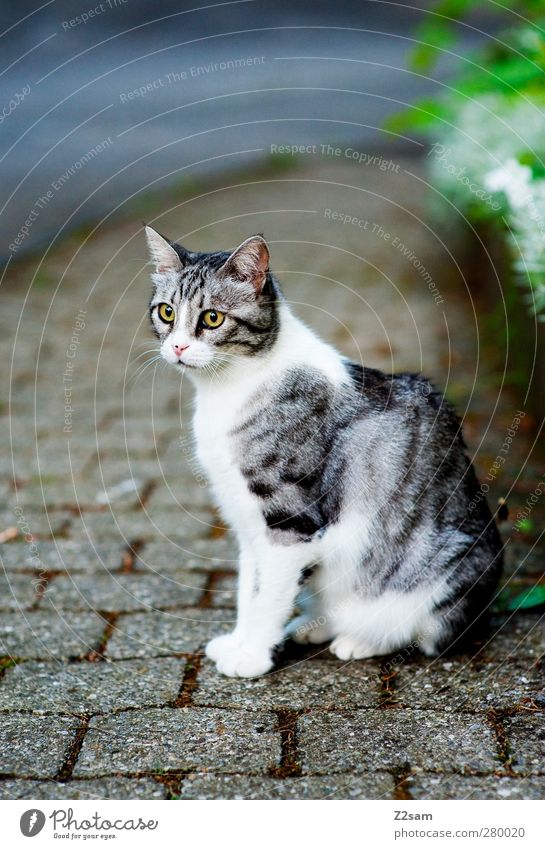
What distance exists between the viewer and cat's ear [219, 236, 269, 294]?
10.3ft

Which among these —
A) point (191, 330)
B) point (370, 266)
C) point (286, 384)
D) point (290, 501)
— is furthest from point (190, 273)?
point (370, 266)

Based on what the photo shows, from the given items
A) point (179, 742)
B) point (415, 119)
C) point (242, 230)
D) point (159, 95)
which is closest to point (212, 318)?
point (179, 742)

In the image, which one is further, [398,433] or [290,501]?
[398,433]

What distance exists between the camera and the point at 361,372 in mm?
3461

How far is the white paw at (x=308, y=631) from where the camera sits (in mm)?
3541

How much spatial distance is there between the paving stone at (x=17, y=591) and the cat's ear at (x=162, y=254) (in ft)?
5.19

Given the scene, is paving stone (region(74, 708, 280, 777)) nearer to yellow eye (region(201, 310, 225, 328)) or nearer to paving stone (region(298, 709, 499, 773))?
paving stone (region(298, 709, 499, 773))

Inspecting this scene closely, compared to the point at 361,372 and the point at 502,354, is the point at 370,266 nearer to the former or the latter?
the point at 502,354

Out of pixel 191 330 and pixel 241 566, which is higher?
pixel 191 330

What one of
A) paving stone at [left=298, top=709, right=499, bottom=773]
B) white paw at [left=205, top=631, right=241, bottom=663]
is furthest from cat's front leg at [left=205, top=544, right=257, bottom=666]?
paving stone at [left=298, top=709, right=499, bottom=773]

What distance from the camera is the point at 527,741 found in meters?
2.82

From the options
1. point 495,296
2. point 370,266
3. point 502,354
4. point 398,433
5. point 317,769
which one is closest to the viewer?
point 317,769

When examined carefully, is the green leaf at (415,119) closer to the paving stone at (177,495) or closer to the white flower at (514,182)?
the white flower at (514,182)

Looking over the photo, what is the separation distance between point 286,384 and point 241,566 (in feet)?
2.49
